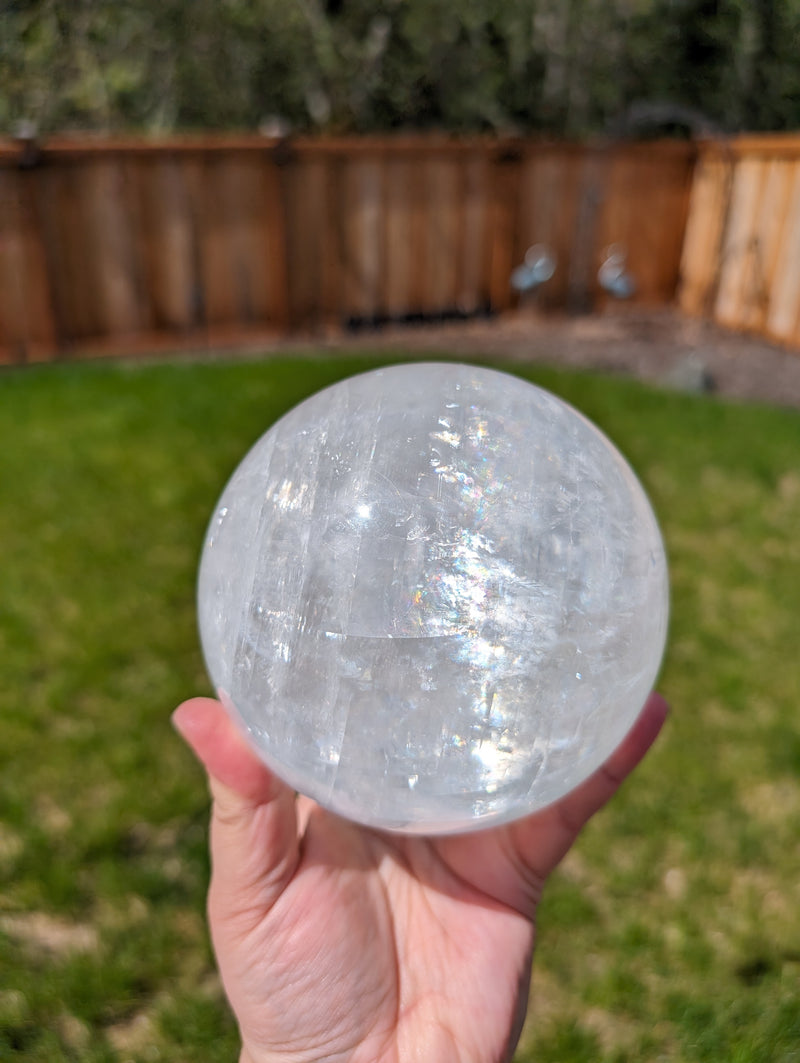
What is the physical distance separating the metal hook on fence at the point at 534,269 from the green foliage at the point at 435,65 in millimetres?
3550

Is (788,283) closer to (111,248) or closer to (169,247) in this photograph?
(169,247)

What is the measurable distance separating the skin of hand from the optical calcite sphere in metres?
0.12

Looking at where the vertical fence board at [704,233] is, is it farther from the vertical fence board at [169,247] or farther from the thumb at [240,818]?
the thumb at [240,818]

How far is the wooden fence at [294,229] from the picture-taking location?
24.0ft

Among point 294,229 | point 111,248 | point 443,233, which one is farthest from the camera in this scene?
point 443,233

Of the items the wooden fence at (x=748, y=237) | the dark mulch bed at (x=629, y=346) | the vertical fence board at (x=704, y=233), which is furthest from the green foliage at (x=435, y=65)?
the dark mulch bed at (x=629, y=346)

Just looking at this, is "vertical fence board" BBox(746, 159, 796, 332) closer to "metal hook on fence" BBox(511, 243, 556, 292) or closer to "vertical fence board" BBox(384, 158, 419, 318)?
"metal hook on fence" BBox(511, 243, 556, 292)

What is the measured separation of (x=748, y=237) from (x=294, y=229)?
15.2ft

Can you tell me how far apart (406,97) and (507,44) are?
1623mm

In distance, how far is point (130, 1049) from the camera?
225cm

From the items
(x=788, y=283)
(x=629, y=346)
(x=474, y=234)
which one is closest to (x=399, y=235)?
(x=474, y=234)

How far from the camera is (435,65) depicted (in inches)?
434

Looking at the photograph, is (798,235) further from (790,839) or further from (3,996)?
(3,996)

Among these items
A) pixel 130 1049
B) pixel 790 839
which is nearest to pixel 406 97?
pixel 790 839
